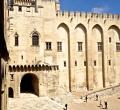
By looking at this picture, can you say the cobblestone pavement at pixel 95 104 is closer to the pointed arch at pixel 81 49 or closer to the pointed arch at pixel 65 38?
the pointed arch at pixel 81 49

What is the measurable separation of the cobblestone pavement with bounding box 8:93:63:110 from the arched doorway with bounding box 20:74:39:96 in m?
1.66

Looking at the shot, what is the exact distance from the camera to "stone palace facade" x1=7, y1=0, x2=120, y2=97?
43875 millimetres

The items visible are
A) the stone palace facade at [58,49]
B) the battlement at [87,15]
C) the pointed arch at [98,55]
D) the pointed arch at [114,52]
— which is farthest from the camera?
the pointed arch at [114,52]

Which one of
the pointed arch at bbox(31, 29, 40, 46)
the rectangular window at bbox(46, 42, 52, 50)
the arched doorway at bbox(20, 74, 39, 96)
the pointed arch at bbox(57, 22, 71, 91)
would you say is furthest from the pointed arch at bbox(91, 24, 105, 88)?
the arched doorway at bbox(20, 74, 39, 96)

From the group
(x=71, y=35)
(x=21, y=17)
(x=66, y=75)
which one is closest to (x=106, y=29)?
(x=71, y=35)

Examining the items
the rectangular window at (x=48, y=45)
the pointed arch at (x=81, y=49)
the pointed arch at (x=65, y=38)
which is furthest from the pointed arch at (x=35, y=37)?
the pointed arch at (x=81, y=49)

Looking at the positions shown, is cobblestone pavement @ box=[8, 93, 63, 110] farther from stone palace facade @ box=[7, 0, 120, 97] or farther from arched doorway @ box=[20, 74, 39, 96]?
arched doorway @ box=[20, 74, 39, 96]

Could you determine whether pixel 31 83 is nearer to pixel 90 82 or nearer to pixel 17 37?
pixel 17 37

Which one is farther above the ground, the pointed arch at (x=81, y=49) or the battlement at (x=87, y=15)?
the battlement at (x=87, y=15)

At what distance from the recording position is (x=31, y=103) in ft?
129

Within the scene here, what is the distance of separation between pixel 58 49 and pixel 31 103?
49.1 feet

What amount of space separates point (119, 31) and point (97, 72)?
8399mm

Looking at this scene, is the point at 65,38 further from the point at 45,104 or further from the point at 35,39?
the point at 45,104

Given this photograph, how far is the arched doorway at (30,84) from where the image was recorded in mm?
44412
